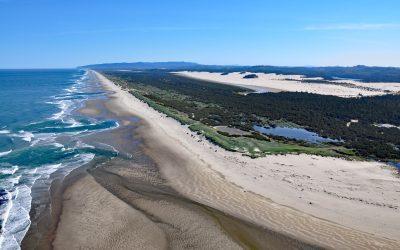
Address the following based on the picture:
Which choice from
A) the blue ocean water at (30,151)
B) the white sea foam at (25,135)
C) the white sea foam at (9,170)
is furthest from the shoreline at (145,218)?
the white sea foam at (25,135)

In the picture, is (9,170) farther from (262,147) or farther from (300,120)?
(300,120)

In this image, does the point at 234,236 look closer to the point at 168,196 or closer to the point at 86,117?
the point at 168,196

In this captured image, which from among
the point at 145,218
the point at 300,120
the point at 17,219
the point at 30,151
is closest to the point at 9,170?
the point at 30,151

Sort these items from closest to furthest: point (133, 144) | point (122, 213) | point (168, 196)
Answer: point (122, 213)
point (168, 196)
point (133, 144)

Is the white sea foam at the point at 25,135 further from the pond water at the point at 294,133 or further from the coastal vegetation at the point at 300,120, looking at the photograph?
the pond water at the point at 294,133

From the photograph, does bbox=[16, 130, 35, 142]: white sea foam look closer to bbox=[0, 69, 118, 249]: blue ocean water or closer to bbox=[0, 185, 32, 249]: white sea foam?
bbox=[0, 69, 118, 249]: blue ocean water

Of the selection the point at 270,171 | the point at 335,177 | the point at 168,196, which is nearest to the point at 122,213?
the point at 168,196
